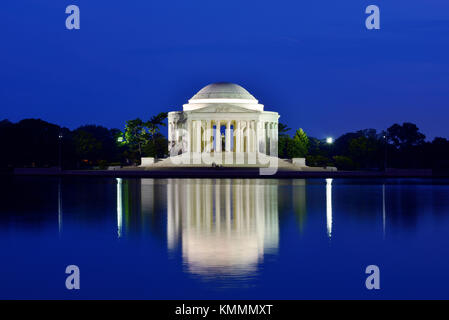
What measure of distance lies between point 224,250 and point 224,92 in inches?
4865

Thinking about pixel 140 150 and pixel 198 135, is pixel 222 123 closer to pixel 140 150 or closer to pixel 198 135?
pixel 198 135

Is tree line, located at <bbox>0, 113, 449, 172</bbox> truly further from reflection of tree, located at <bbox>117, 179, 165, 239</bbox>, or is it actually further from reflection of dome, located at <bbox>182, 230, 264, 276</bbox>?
reflection of dome, located at <bbox>182, 230, 264, 276</bbox>

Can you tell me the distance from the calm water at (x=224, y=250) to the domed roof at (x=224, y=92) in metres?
105

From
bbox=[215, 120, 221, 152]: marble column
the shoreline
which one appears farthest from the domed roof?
the shoreline

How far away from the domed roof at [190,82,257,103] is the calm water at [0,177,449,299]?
10480 centimetres

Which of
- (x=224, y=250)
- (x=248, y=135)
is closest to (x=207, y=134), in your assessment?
(x=248, y=135)

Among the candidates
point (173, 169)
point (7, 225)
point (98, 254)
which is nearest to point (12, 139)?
point (173, 169)

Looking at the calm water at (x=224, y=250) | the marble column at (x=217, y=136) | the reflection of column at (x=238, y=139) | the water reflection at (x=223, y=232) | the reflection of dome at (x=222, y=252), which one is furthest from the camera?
the reflection of column at (x=238, y=139)

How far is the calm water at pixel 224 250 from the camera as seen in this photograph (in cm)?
1720

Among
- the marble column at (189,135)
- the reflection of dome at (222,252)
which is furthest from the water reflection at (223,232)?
the marble column at (189,135)

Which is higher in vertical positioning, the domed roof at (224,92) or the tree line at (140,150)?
the domed roof at (224,92)

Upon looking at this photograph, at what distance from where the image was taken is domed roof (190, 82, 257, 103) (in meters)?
145

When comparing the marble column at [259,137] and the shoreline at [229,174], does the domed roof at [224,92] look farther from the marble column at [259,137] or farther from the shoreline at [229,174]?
the shoreline at [229,174]

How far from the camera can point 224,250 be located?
74.0 ft
